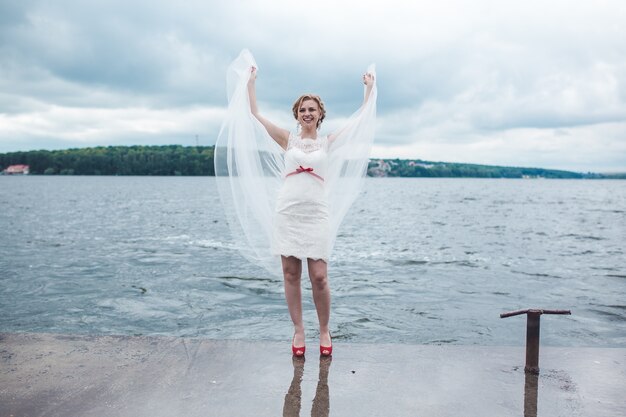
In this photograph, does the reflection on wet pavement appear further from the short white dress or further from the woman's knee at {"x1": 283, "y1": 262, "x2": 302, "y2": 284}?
the short white dress

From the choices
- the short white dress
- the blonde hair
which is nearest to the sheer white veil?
the blonde hair

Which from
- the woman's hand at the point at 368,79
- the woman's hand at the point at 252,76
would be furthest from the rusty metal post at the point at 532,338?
the woman's hand at the point at 252,76

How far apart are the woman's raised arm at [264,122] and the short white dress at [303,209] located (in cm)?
32

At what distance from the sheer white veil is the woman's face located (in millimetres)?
410

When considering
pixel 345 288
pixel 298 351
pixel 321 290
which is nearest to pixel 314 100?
pixel 321 290

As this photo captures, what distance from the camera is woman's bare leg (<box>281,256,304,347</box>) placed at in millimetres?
4941

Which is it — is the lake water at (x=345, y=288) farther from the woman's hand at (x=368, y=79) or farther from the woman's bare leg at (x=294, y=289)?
the woman's hand at (x=368, y=79)

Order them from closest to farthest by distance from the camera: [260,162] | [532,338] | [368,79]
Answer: [532,338], [368,79], [260,162]

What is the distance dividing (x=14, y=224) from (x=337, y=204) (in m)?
30.6

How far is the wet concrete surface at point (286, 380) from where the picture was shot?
3.83 metres

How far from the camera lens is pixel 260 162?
557cm

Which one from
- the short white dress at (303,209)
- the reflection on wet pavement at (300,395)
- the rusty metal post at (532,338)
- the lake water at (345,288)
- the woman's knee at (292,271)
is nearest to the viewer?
the reflection on wet pavement at (300,395)

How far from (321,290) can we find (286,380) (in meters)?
1.00

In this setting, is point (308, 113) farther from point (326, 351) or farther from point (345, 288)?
point (345, 288)
